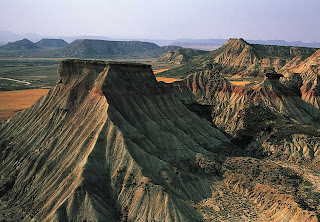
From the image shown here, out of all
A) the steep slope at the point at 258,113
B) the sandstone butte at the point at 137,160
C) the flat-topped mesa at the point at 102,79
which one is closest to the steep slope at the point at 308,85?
the steep slope at the point at 258,113

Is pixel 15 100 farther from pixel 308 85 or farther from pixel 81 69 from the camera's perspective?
pixel 308 85

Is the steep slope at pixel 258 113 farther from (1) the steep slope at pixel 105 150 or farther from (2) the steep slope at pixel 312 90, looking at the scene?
(2) the steep slope at pixel 312 90

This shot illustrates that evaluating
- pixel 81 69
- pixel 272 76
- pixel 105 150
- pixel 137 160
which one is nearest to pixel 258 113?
pixel 272 76

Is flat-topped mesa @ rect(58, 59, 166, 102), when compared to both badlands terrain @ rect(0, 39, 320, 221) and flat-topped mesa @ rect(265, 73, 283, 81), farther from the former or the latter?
flat-topped mesa @ rect(265, 73, 283, 81)

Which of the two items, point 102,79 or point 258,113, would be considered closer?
point 102,79

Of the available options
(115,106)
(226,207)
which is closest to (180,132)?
(115,106)

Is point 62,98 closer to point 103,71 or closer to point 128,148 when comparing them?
point 103,71
